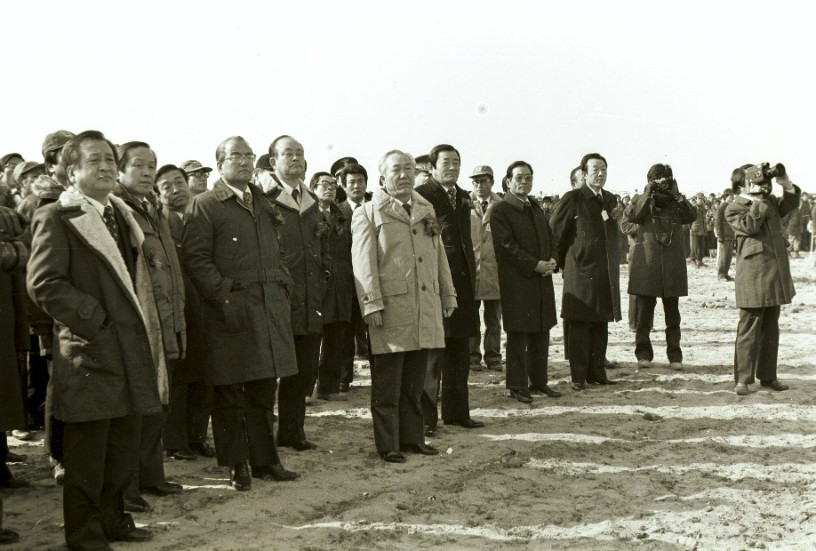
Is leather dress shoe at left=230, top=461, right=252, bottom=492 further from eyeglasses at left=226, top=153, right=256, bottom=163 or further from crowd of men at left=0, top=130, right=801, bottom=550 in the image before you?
eyeglasses at left=226, top=153, right=256, bottom=163

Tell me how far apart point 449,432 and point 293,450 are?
138 cm

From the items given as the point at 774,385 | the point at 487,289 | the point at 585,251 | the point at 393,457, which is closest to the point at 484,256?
the point at 487,289

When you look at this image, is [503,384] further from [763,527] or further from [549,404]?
[763,527]

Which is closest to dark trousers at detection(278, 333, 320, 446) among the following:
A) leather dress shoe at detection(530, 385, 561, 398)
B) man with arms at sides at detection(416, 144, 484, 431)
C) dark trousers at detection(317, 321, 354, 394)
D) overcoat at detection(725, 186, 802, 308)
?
man with arms at sides at detection(416, 144, 484, 431)

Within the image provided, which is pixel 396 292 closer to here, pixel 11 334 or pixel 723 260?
pixel 11 334

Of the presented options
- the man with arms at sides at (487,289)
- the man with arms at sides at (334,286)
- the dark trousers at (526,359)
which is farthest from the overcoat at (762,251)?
the man with arms at sides at (334,286)

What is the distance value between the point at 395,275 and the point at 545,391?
309cm

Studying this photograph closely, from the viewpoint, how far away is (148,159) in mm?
5438

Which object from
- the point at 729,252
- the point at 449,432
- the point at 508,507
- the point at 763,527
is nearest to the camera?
the point at 763,527

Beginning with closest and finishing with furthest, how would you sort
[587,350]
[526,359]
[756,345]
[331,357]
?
[756,345]
[331,357]
[526,359]
[587,350]

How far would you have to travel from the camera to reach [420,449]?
6648 mm

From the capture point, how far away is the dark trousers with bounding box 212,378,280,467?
566 cm

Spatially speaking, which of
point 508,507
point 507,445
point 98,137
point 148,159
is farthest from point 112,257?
point 507,445

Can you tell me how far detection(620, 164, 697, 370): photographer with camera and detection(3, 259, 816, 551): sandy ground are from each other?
4.49 feet
